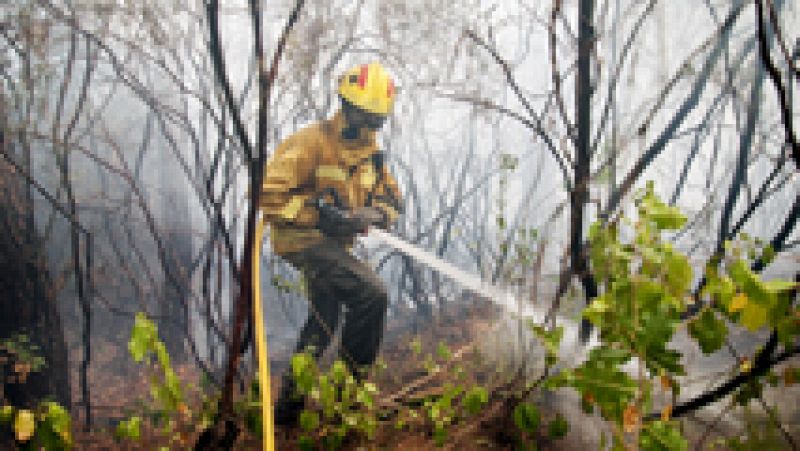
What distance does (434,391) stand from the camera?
1944 mm

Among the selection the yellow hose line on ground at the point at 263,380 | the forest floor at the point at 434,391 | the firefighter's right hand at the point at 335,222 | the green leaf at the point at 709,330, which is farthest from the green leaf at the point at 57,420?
the green leaf at the point at 709,330

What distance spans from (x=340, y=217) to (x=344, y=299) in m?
0.46

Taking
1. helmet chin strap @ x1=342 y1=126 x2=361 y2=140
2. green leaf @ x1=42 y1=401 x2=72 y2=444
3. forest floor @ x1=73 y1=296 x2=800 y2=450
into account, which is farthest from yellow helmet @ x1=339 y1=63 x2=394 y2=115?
green leaf @ x1=42 y1=401 x2=72 y2=444

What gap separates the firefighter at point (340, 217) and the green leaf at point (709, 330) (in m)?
1.63

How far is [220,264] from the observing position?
7.82ft

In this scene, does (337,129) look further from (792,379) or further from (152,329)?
(792,379)

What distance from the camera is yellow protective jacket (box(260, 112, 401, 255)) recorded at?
209 cm

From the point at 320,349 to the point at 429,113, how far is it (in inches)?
81.1

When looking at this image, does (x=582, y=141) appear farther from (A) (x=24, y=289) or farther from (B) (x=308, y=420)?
(A) (x=24, y=289)

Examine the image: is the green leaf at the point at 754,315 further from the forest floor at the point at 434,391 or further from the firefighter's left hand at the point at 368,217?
the firefighter's left hand at the point at 368,217

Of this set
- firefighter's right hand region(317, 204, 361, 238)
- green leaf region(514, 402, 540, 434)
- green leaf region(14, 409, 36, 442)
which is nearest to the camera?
green leaf region(14, 409, 36, 442)

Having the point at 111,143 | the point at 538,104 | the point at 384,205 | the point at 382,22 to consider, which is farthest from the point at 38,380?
the point at 538,104

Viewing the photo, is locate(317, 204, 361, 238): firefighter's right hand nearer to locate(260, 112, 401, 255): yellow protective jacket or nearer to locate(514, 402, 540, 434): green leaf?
locate(260, 112, 401, 255): yellow protective jacket

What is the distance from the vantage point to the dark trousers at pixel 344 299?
2.30 metres
